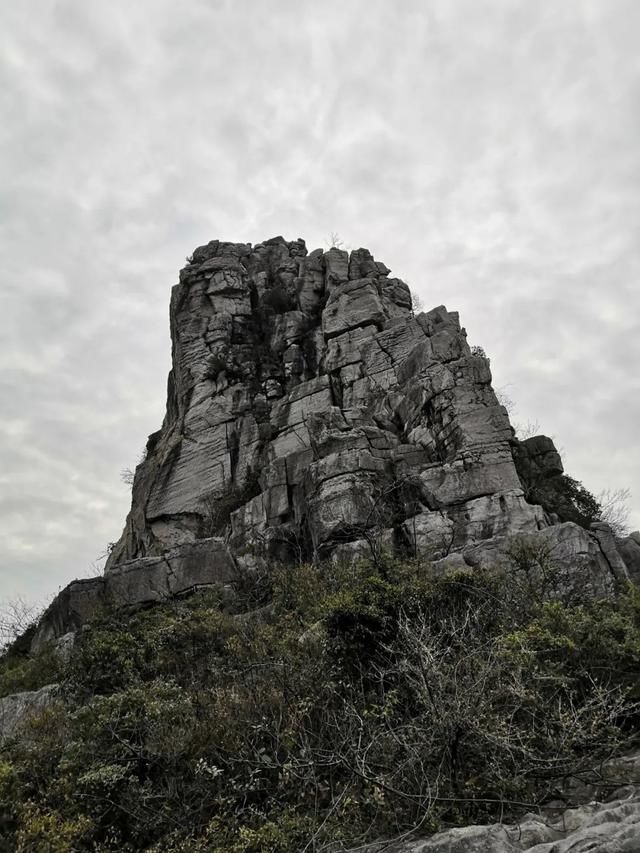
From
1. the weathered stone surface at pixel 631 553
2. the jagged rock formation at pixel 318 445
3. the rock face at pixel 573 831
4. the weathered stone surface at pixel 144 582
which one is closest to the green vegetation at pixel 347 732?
the rock face at pixel 573 831

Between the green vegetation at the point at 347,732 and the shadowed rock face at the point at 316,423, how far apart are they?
198 inches

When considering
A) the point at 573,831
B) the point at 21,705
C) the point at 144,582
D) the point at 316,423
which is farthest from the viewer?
the point at 316,423

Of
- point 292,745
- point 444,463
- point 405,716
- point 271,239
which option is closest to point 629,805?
point 405,716

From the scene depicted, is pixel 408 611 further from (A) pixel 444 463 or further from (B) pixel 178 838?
(A) pixel 444 463

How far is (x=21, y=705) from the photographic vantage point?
13391 mm

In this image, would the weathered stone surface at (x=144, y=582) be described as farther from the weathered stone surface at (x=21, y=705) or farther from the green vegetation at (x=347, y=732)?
the green vegetation at (x=347, y=732)

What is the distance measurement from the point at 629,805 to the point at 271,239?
43417mm

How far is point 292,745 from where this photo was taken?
8234 mm

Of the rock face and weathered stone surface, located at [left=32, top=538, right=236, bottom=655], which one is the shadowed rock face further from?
the rock face

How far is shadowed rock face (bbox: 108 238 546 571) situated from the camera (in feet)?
65.7

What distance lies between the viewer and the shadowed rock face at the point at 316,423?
20016 mm

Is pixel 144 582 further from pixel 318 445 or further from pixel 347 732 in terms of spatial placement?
pixel 347 732

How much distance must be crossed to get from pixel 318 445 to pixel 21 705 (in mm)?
12636

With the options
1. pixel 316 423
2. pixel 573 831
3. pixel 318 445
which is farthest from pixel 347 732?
pixel 316 423
